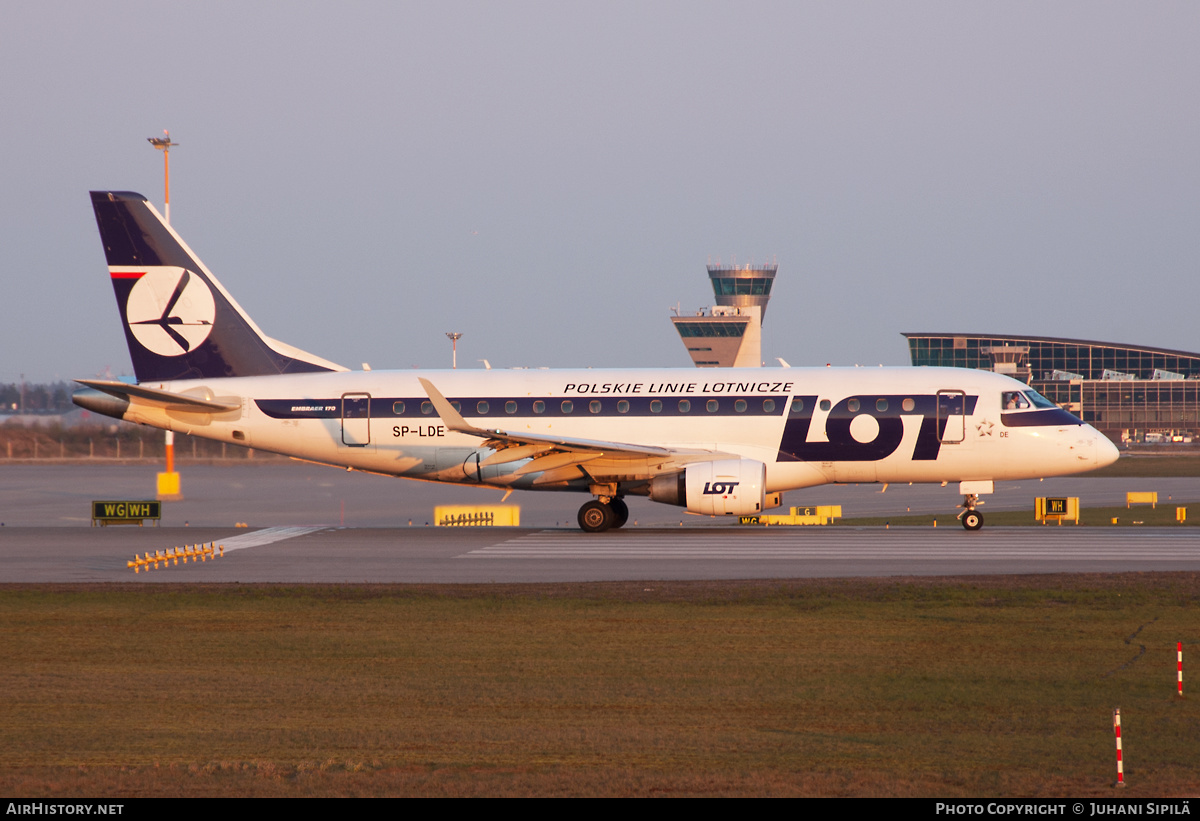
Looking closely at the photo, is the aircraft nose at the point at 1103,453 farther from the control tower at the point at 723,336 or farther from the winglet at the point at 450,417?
the control tower at the point at 723,336

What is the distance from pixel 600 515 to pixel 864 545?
7246 mm

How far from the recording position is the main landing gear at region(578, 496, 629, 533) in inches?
1211

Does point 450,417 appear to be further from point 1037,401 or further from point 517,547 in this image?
point 1037,401

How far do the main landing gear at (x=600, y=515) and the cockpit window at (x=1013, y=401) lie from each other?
1015 cm

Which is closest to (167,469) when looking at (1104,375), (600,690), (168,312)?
(168,312)

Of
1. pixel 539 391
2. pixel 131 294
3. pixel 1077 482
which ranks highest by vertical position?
pixel 131 294

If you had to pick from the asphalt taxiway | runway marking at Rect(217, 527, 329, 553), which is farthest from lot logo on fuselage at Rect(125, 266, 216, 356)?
runway marking at Rect(217, 527, 329, 553)

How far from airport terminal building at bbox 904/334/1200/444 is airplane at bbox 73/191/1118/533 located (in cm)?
10535

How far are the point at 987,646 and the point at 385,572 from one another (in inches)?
465

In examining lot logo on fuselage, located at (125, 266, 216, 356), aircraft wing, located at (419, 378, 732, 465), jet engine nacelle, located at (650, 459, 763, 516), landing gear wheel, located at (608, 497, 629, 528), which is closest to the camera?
aircraft wing, located at (419, 378, 732, 465)

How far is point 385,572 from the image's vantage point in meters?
22.5

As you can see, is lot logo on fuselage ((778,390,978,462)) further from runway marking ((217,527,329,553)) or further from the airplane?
runway marking ((217,527,329,553))
